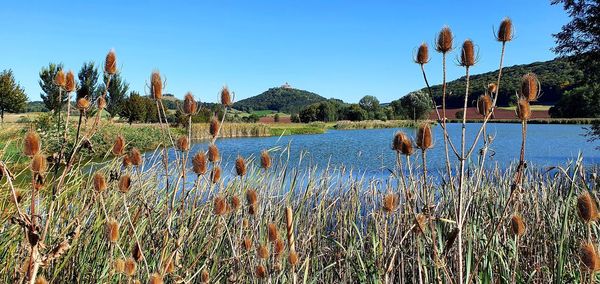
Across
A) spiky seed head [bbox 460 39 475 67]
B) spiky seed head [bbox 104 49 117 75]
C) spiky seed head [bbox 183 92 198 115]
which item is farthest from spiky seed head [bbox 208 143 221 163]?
spiky seed head [bbox 460 39 475 67]

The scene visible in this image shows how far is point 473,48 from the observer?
130 centimetres

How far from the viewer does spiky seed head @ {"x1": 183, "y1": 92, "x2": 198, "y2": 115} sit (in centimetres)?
152

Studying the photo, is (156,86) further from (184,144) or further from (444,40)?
(444,40)

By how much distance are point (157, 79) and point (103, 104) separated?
0.22m

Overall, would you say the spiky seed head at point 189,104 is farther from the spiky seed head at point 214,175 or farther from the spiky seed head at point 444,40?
the spiky seed head at point 444,40

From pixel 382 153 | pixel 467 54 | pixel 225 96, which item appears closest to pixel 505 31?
pixel 467 54

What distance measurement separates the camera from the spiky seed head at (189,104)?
1.52 metres

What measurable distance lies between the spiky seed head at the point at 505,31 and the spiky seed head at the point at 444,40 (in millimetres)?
156

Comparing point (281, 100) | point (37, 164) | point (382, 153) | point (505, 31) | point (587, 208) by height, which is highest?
point (281, 100)

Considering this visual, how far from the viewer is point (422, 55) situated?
1.34 m

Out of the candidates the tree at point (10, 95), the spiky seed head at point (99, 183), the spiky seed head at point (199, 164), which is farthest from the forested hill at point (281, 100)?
the spiky seed head at point (99, 183)

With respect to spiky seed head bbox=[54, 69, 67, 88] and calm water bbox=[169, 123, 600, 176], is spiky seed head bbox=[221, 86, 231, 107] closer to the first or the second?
spiky seed head bbox=[54, 69, 67, 88]

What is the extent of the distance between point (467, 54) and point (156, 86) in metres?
0.94

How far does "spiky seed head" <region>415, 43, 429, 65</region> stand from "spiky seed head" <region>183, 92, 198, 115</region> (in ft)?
2.42
